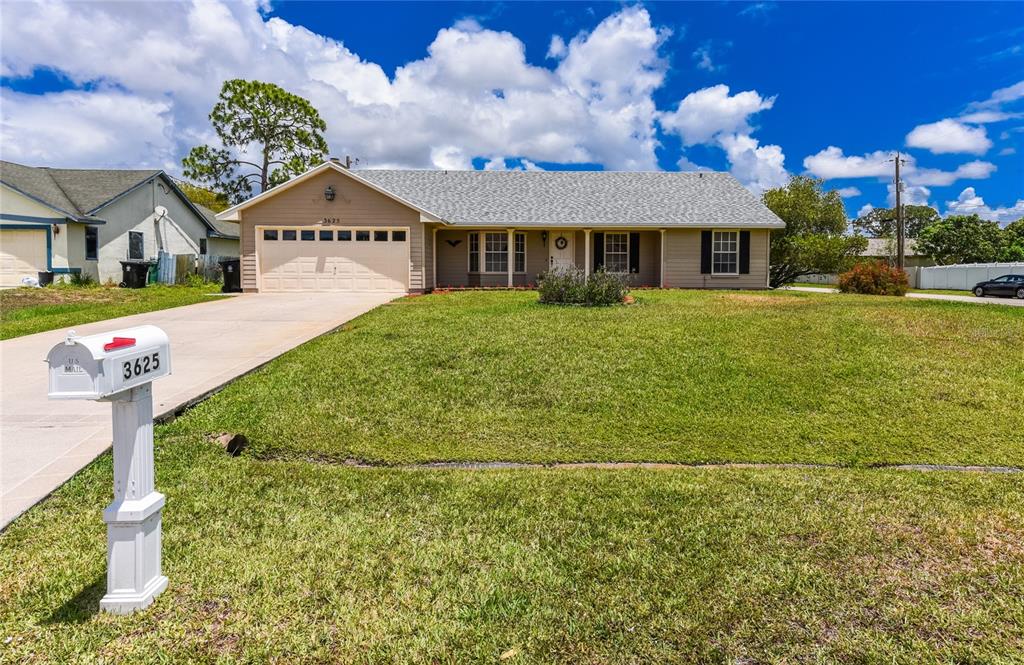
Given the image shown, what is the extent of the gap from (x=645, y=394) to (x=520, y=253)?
1477cm

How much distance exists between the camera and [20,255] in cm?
2116

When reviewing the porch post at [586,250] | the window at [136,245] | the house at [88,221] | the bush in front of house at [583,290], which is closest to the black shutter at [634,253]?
the porch post at [586,250]

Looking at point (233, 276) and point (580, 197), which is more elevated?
point (580, 197)

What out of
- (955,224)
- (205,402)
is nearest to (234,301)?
(205,402)

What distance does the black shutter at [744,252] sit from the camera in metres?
20.2

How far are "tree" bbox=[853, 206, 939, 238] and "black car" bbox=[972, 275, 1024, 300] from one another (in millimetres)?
45083

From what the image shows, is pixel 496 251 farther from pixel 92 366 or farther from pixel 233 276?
pixel 92 366

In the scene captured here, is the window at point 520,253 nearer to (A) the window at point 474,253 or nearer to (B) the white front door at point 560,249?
(B) the white front door at point 560,249

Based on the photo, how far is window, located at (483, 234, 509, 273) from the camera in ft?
67.9

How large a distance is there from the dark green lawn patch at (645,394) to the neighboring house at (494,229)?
31.4 ft

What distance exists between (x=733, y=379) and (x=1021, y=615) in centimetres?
432

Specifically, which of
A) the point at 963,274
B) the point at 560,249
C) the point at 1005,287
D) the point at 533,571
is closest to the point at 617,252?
the point at 560,249

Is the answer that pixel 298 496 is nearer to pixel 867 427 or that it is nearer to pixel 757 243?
pixel 867 427

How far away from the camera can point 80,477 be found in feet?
13.2
